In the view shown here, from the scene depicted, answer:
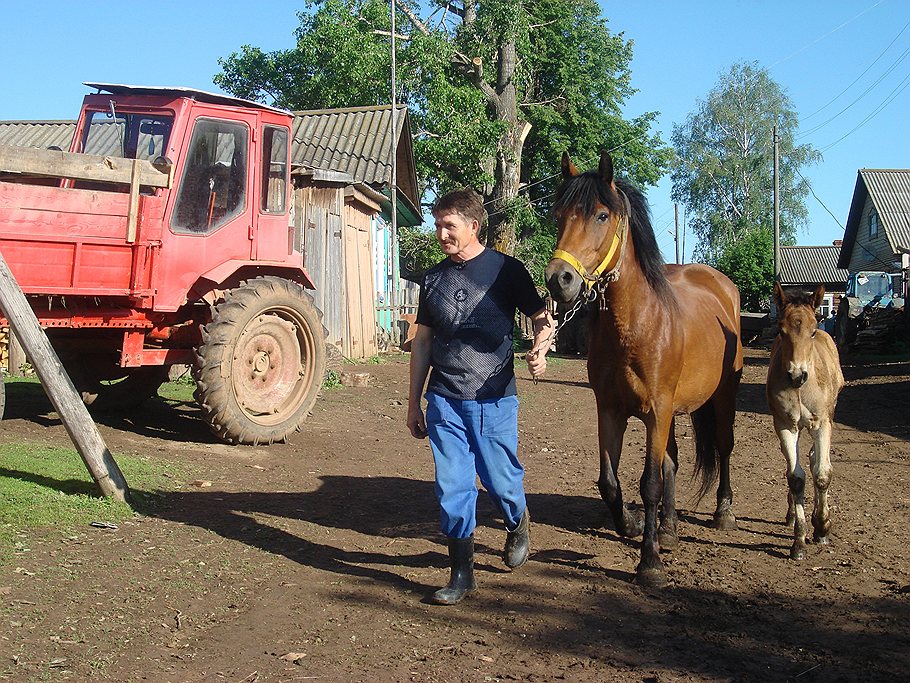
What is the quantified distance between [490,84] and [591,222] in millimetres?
26113

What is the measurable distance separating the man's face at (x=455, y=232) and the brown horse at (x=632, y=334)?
1.47 ft

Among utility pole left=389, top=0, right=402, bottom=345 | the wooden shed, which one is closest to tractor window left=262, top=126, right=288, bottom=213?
the wooden shed

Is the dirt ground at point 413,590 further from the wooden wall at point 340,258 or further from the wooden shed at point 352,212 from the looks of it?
the wooden shed at point 352,212

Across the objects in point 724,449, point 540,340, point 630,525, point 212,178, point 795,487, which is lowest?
point 630,525

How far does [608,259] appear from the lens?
203 inches

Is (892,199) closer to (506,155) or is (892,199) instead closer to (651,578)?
(506,155)

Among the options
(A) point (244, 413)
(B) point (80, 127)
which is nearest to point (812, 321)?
(A) point (244, 413)

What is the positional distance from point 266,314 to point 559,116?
25.8 meters

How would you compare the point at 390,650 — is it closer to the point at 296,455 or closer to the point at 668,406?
the point at 668,406

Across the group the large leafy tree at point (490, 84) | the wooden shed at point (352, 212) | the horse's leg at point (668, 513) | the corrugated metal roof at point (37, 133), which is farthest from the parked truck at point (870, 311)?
the corrugated metal roof at point (37, 133)

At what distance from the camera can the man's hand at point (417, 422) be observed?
16.0 feet

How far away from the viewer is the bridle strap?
4.87 metres

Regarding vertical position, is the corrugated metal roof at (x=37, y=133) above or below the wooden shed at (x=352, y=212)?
above

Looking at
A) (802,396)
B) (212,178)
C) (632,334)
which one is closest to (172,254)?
(212,178)
